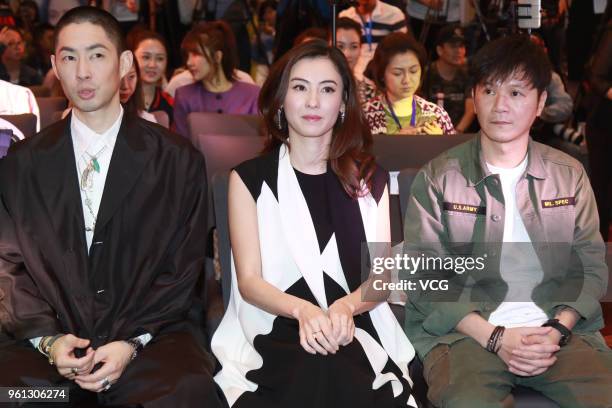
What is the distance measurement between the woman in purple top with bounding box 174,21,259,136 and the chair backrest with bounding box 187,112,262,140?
1.30 m

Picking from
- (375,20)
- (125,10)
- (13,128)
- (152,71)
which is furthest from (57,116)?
(125,10)

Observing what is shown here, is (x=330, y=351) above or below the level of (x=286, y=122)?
below

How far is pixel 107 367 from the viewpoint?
100 inches

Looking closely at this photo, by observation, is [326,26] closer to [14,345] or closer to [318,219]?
[318,219]

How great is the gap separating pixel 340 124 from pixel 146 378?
102 cm

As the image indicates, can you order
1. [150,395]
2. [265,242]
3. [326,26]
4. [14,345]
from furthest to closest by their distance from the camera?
[326,26] → [265,242] → [14,345] → [150,395]

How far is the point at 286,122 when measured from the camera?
3059 mm

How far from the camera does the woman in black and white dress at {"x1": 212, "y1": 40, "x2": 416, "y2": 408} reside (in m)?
2.57

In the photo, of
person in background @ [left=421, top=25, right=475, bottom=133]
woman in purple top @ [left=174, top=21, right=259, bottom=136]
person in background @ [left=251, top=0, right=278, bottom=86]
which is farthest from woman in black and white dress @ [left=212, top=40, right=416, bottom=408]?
person in background @ [left=251, top=0, right=278, bottom=86]

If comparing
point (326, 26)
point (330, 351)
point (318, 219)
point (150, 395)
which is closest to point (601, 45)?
point (326, 26)

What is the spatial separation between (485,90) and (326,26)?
3.65m

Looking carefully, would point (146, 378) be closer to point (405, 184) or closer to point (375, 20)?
point (405, 184)

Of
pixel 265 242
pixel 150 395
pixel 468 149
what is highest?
pixel 468 149

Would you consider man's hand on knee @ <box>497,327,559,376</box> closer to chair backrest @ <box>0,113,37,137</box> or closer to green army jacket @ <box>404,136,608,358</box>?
green army jacket @ <box>404,136,608,358</box>
